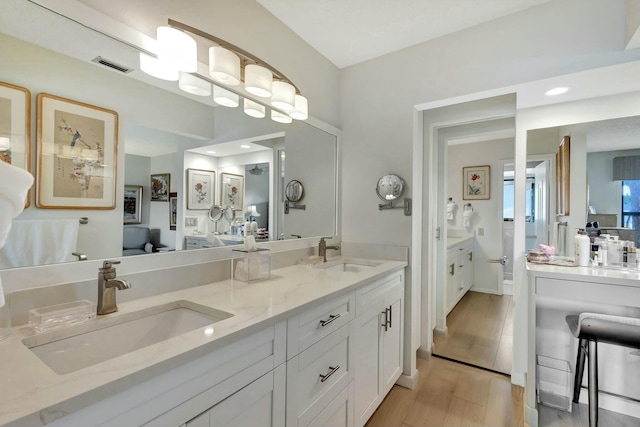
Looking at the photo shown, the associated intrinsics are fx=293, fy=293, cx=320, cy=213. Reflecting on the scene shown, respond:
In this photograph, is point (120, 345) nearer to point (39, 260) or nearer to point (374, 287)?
point (39, 260)

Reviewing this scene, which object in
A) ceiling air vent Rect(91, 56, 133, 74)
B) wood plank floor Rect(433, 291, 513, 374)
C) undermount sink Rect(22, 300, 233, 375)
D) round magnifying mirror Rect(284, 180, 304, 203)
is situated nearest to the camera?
undermount sink Rect(22, 300, 233, 375)

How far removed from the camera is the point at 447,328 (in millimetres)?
3104

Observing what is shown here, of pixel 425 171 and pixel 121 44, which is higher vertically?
pixel 121 44

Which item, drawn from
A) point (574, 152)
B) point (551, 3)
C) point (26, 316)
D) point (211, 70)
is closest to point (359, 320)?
point (26, 316)

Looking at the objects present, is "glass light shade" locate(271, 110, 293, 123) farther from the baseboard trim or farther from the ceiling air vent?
the baseboard trim

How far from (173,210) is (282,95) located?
3.05ft

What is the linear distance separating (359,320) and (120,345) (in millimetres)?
1076

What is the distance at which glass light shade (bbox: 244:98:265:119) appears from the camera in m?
1.73

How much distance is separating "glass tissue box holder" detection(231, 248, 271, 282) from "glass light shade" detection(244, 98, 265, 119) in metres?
0.83

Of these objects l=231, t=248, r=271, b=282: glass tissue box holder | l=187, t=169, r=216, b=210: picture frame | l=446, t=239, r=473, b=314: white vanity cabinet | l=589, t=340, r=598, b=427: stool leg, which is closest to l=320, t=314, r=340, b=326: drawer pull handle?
l=231, t=248, r=271, b=282: glass tissue box holder

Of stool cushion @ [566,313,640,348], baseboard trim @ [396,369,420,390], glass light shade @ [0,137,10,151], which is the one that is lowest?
baseboard trim @ [396,369,420,390]

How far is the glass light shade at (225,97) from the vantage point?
154 cm

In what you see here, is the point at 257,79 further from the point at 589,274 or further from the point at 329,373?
the point at 589,274

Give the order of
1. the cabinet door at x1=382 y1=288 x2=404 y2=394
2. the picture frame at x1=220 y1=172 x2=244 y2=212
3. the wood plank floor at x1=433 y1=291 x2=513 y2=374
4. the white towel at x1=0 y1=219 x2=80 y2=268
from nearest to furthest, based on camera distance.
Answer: the white towel at x1=0 y1=219 x2=80 y2=268 → the picture frame at x1=220 y1=172 x2=244 y2=212 → the cabinet door at x1=382 y1=288 x2=404 y2=394 → the wood plank floor at x1=433 y1=291 x2=513 y2=374
